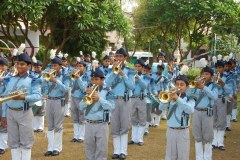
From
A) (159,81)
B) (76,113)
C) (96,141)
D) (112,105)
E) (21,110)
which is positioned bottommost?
(96,141)

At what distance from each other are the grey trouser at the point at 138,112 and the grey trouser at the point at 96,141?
3.16 metres

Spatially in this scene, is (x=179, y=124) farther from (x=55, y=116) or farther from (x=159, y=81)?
(x=159, y=81)

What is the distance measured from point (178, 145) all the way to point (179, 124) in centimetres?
36

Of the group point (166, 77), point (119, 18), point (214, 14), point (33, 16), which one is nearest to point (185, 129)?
point (166, 77)

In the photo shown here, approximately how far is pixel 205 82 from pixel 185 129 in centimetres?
158

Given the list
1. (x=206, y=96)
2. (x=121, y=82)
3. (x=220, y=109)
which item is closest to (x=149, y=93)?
(x=220, y=109)

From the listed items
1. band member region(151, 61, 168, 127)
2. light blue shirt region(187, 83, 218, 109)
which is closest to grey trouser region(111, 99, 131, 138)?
light blue shirt region(187, 83, 218, 109)

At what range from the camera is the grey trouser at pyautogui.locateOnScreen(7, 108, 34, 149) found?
22.8 feet

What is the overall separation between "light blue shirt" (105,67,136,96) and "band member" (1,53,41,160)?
1.98m

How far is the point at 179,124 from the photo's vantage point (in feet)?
22.2

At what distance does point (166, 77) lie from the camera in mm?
11984

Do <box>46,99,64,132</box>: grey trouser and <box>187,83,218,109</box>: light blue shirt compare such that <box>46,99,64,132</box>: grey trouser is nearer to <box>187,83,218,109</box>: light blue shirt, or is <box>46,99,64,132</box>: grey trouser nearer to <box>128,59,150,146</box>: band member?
<box>128,59,150,146</box>: band member

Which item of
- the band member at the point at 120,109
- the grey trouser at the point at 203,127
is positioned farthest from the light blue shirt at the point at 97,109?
the grey trouser at the point at 203,127

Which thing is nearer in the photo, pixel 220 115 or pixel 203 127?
pixel 203 127
